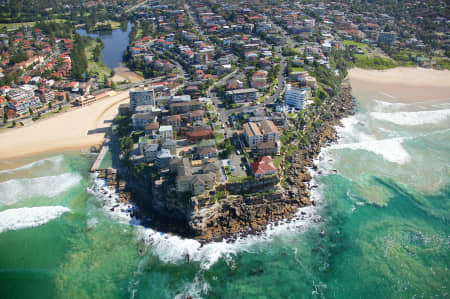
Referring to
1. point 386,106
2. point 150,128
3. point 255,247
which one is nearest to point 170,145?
point 150,128

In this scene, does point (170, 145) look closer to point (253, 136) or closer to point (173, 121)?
point (173, 121)

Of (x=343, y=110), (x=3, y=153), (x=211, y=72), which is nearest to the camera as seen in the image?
(x=3, y=153)

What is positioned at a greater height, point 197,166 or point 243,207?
point 197,166

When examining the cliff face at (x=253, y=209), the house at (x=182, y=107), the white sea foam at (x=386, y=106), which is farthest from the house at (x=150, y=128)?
the white sea foam at (x=386, y=106)

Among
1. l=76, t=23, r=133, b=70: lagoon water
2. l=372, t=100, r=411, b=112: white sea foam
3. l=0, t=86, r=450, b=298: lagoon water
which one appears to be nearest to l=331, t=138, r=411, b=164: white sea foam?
l=0, t=86, r=450, b=298: lagoon water

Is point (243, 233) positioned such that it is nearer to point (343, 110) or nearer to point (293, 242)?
point (293, 242)

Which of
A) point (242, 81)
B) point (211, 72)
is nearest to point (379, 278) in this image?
point (242, 81)
